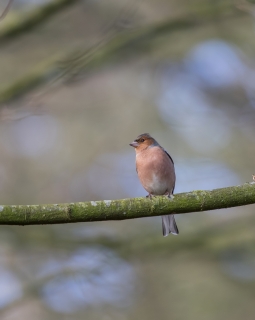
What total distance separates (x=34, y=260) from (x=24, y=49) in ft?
13.3

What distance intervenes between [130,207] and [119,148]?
715 centimetres

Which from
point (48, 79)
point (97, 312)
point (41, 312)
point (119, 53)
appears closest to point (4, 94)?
point (48, 79)

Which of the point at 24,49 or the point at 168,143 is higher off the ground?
the point at 24,49

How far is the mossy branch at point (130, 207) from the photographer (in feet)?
13.4

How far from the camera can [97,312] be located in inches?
341

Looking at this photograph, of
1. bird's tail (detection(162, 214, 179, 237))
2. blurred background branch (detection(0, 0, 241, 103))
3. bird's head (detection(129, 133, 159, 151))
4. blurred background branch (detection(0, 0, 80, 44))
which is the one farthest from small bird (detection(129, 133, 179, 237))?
blurred background branch (detection(0, 0, 80, 44))

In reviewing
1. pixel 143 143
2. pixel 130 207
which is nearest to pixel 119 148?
pixel 143 143

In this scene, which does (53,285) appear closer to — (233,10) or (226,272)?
(226,272)

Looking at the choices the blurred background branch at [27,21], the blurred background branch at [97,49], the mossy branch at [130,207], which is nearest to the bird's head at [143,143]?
the blurred background branch at [97,49]

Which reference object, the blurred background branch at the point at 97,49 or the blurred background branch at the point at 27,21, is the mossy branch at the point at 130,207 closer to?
the blurred background branch at the point at 97,49

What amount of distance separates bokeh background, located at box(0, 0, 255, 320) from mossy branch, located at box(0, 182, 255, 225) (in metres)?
2.49

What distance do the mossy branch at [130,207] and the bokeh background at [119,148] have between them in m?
2.49

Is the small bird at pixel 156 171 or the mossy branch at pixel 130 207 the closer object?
the mossy branch at pixel 130 207

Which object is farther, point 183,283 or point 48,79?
point 183,283
